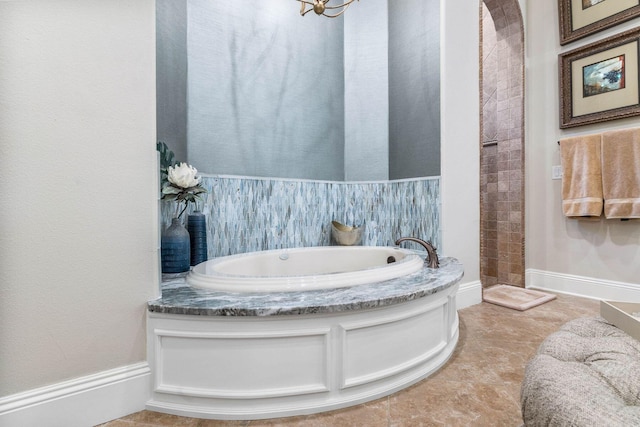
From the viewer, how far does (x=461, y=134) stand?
8.42 ft

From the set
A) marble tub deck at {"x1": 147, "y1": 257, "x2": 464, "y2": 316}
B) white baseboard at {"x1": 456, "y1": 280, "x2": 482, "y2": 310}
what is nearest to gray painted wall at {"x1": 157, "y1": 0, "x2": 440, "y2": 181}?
white baseboard at {"x1": 456, "y1": 280, "x2": 482, "y2": 310}

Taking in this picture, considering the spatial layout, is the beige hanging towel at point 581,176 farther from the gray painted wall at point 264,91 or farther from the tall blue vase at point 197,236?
the tall blue vase at point 197,236

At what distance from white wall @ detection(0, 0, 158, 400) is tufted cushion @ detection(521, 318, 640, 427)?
1.31 m

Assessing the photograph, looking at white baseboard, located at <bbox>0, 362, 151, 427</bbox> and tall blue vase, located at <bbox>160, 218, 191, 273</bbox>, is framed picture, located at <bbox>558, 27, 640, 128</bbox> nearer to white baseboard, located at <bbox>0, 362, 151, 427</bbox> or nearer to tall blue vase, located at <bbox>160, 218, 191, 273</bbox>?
tall blue vase, located at <bbox>160, 218, 191, 273</bbox>

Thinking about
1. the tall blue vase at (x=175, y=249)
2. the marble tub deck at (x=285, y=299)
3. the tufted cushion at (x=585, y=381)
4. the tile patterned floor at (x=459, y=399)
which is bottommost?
the tile patterned floor at (x=459, y=399)

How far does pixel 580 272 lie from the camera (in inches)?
114

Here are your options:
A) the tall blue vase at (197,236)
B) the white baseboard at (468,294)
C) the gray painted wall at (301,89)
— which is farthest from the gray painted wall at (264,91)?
the white baseboard at (468,294)

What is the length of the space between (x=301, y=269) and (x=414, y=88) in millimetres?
1721

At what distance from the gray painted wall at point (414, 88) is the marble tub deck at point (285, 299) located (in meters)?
1.33

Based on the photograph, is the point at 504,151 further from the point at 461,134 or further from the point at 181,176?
the point at 181,176

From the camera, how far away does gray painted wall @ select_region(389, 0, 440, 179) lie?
2486 millimetres

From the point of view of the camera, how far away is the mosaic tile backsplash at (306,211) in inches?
89.5

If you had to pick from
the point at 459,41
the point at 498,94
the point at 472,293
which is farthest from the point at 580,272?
the point at 459,41

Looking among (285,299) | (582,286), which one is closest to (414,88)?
(285,299)
